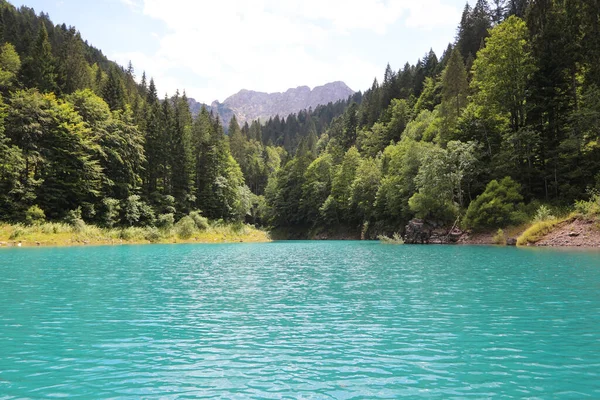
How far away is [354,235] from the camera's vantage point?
8900cm

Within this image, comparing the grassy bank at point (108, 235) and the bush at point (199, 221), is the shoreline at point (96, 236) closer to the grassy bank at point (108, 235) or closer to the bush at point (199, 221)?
the grassy bank at point (108, 235)

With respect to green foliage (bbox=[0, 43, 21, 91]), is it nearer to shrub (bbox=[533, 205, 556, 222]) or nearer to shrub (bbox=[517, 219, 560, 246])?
shrub (bbox=[517, 219, 560, 246])

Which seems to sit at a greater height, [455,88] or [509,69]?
[455,88]

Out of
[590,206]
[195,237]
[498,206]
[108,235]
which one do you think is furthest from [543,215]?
[108,235]

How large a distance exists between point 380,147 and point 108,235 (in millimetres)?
68699

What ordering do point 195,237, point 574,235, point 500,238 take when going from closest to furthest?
point 574,235 → point 500,238 → point 195,237

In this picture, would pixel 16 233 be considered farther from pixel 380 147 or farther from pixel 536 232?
pixel 380 147

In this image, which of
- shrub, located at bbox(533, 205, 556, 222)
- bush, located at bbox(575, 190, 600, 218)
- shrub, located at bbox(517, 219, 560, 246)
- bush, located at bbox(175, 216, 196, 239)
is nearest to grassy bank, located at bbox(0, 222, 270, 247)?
Result: bush, located at bbox(175, 216, 196, 239)

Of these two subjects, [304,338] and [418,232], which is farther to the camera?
[418,232]

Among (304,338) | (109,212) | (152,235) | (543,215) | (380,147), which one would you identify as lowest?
(152,235)

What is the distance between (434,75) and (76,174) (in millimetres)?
87943

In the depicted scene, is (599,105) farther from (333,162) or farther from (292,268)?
(333,162)

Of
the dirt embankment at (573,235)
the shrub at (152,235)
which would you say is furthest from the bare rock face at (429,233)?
the shrub at (152,235)

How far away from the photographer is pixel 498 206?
150 ft
